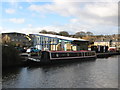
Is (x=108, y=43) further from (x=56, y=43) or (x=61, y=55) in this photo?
(x=61, y=55)

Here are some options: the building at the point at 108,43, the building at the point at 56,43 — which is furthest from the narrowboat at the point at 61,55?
the building at the point at 108,43

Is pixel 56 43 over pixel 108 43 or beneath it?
over

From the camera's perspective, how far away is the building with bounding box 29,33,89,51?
4759 centimetres

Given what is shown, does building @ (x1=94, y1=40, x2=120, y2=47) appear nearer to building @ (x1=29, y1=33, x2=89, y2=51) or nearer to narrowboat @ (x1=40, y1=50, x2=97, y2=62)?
A: building @ (x1=29, y1=33, x2=89, y2=51)

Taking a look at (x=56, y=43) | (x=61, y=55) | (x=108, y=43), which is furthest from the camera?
(x=108, y=43)

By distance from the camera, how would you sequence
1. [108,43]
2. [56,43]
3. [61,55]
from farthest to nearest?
[108,43] < [56,43] < [61,55]

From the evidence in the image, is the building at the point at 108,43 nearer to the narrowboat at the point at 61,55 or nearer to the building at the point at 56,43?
the building at the point at 56,43

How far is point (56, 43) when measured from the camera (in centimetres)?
4803

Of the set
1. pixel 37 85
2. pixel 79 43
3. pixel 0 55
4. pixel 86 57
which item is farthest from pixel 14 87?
pixel 79 43

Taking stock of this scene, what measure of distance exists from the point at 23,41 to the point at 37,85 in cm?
6594

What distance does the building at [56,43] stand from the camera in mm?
47594

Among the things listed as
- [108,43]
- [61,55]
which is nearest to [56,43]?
[61,55]

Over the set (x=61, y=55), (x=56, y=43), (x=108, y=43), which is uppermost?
(x=56, y=43)

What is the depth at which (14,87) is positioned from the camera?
47.9 feet
